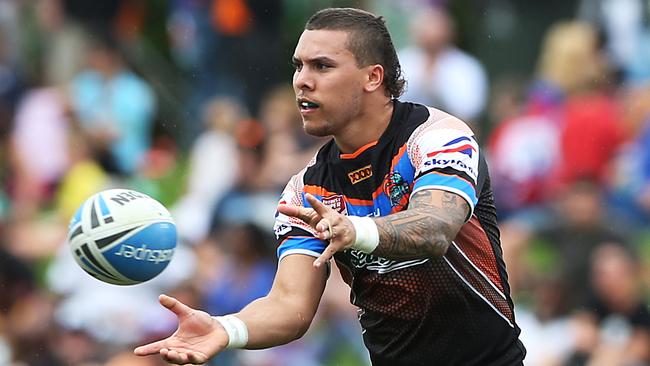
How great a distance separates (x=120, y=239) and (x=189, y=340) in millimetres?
872

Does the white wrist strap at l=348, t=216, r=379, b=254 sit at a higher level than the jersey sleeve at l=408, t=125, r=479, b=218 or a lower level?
lower

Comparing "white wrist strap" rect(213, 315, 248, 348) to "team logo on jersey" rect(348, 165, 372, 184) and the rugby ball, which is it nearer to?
the rugby ball

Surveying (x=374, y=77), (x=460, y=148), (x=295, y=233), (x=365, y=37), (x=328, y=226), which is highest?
(x=365, y=37)

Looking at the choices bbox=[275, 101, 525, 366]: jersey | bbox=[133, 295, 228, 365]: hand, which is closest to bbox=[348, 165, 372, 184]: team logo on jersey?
bbox=[275, 101, 525, 366]: jersey

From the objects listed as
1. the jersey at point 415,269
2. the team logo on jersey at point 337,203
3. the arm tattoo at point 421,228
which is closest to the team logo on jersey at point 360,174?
the jersey at point 415,269

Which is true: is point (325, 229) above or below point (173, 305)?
above

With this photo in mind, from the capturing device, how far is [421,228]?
5.53 metres

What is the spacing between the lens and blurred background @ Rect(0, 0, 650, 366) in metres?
10.7

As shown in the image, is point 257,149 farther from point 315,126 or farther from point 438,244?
point 438,244

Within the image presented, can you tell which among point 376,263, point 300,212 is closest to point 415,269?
point 376,263

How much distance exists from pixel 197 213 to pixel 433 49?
280 centimetres

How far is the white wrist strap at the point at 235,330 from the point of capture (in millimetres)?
6043

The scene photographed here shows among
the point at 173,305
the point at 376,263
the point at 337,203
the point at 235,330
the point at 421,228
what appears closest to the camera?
the point at 421,228

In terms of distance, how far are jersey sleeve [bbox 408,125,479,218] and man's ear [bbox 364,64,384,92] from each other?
43cm
